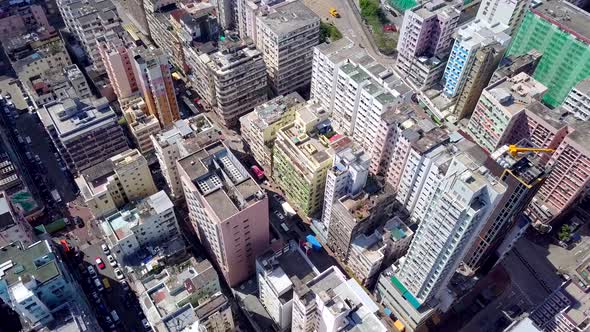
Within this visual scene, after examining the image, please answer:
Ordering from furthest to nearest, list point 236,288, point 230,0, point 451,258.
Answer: point 230,0
point 236,288
point 451,258

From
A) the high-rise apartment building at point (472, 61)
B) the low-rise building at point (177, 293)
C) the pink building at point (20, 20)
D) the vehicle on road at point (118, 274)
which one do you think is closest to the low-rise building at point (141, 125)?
the vehicle on road at point (118, 274)

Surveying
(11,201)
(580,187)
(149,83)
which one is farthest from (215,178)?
(580,187)

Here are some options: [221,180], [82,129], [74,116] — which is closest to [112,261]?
[82,129]

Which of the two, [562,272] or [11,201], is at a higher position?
[11,201]

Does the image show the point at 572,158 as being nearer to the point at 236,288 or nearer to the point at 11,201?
the point at 236,288

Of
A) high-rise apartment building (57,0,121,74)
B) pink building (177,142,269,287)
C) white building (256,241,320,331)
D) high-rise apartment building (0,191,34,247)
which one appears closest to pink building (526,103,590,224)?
white building (256,241,320,331)

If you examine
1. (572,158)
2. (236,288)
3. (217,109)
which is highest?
(572,158)

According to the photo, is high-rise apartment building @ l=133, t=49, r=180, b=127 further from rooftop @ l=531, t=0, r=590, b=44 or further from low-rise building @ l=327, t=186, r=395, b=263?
rooftop @ l=531, t=0, r=590, b=44
